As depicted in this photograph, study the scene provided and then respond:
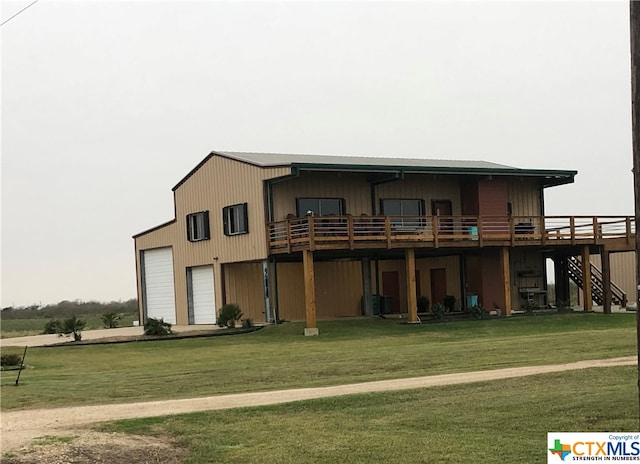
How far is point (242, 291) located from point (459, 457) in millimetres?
27672

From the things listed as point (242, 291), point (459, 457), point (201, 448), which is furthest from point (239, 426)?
point (242, 291)

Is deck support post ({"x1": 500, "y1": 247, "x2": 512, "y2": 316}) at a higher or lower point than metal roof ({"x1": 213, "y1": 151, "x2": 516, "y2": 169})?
lower

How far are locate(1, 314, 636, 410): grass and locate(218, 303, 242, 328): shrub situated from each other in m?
2.15

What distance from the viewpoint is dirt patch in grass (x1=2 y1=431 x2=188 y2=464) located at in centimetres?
1041

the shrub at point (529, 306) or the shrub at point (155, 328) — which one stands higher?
the shrub at point (155, 328)

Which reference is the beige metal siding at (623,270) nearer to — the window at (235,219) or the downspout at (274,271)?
the downspout at (274,271)

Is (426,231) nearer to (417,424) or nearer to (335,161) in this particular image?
(335,161)

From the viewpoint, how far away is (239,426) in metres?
12.3

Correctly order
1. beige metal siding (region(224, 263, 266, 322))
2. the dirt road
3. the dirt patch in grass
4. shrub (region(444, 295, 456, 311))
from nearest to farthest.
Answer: the dirt patch in grass → the dirt road → beige metal siding (region(224, 263, 266, 322)) → shrub (region(444, 295, 456, 311))

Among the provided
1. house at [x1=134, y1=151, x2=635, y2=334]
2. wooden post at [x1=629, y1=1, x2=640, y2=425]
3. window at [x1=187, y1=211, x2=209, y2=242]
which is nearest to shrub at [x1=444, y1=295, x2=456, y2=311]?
house at [x1=134, y1=151, x2=635, y2=334]

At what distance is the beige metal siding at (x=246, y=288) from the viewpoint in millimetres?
36438

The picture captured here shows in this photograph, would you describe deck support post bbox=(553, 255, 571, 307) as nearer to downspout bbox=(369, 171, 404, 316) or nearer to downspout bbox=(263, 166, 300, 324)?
downspout bbox=(369, 171, 404, 316)

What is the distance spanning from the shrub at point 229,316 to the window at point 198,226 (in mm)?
5270

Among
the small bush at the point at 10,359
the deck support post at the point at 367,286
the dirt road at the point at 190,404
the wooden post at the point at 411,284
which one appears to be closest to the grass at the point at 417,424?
the dirt road at the point at 190,404
